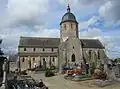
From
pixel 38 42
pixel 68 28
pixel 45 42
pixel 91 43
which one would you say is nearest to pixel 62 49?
pixel 68 28

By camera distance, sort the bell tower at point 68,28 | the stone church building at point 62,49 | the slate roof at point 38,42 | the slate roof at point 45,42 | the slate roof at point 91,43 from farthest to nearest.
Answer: the slate roof at point 91,43
the slate roof at point 45,42
the slate roof at point 38,42
the bell tower at point 68,28
the stone church building at point 62,49

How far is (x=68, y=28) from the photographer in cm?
6384

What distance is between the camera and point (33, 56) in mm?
68312

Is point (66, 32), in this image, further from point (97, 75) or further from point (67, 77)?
point (97, 75)

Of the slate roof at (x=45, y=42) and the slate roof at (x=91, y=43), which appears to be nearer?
the slate roof at (x=45, y=42)

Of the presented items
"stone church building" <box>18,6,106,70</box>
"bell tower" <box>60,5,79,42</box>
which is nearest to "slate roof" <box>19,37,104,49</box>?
"stone church building" <box>18,6,106,70</box>

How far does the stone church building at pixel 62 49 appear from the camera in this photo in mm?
61156

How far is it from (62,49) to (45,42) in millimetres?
11642

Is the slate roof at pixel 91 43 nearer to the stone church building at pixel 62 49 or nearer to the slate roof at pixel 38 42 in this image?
the stone church building at pixel 62 49

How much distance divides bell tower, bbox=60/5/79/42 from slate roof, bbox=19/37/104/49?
6.88 m

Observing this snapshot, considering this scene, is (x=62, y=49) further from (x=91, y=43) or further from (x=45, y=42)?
(x=91, y=43)

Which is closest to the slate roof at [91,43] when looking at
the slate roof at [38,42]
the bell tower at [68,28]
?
the bell tower at [68,28]

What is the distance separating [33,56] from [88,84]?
135 ft

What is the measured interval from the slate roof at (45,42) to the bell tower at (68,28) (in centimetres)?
688
